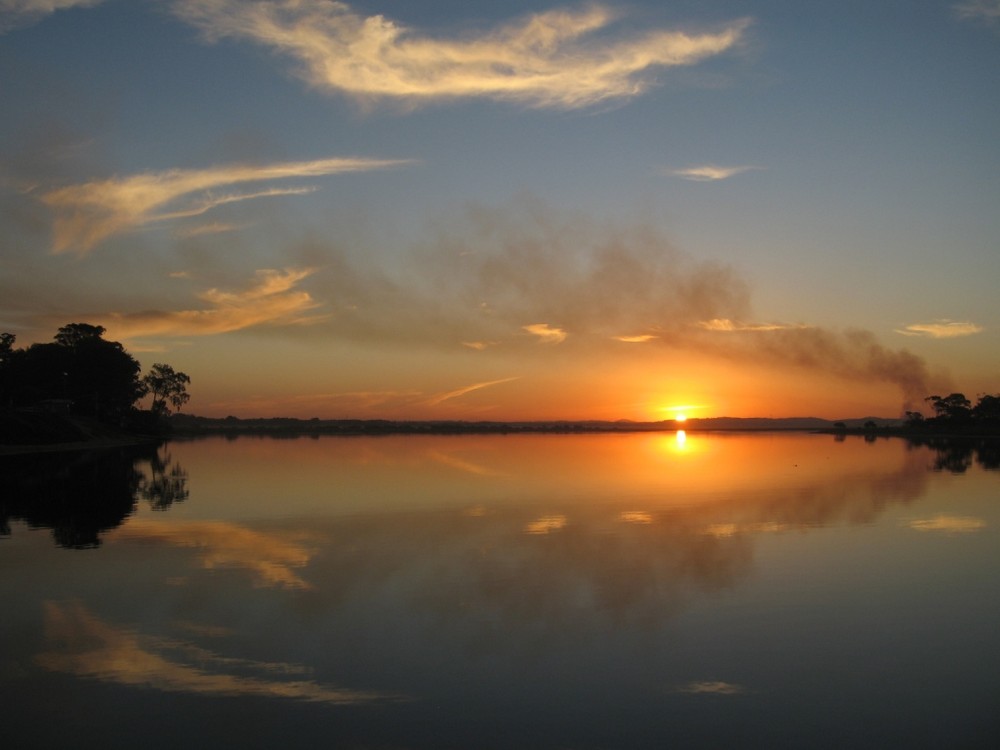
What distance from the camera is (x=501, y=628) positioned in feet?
44.8

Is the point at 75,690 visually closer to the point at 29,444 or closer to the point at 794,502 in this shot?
the point at 794,502

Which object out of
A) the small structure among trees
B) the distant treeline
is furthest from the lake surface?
the distant treeline

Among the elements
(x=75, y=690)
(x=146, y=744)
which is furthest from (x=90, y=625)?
(x=146, y=744)

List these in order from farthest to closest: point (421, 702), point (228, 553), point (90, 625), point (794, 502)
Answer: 1. point (794, 502)
2. point (228, 553)
3. point (90, 625)
4. point (421, 702)

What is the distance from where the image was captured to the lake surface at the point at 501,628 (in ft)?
31.4

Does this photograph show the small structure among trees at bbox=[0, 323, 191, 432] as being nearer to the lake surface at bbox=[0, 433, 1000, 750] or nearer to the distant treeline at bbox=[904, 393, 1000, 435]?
the lake surface at bbox=[0, 433, 1000, 750]

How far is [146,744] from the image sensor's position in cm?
895

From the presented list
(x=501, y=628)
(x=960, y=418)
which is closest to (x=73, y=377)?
(x=501, y=628)

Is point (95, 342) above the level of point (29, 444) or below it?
above

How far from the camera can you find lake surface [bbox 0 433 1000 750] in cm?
959

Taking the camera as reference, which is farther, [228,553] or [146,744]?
[228,553]

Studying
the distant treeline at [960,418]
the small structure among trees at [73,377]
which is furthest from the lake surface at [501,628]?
the distant treeline at [960,418]

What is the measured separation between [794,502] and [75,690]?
1135 inches

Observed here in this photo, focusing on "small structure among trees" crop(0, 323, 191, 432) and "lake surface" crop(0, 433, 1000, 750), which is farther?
"small structure among trees" crop(0, 323, 191, 432)
